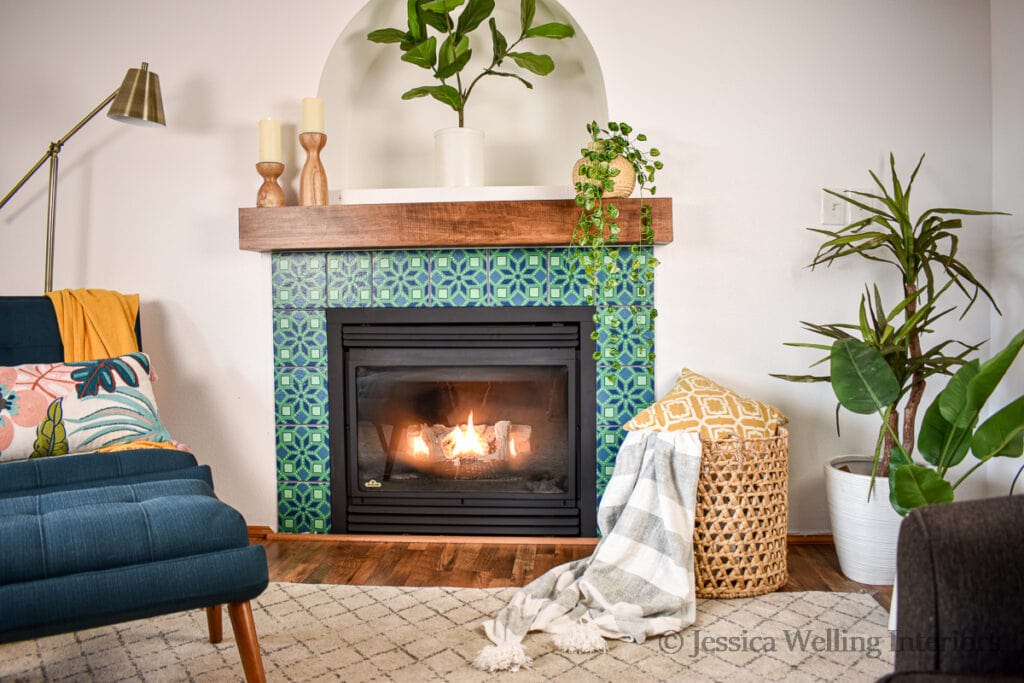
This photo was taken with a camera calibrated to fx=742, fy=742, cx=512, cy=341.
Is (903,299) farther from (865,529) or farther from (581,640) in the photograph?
(581,640)

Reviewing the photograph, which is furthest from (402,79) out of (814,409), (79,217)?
(814,409)

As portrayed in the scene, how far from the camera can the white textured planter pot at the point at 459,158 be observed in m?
2.54

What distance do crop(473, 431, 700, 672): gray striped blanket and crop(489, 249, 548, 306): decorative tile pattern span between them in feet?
2.08

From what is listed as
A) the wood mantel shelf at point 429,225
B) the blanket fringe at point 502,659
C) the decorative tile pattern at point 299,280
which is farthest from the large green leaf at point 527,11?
the blanket fringe at point 502,659

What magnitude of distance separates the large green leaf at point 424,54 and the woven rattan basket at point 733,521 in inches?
59.5

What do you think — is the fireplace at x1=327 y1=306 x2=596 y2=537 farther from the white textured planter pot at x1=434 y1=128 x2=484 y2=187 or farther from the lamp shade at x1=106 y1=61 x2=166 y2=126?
the lamp shade at x1=106 y1=61 x2=166 y2=126

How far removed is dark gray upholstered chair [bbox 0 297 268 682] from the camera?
126cm

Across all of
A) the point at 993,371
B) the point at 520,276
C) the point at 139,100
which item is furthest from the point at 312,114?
the point at 993,371

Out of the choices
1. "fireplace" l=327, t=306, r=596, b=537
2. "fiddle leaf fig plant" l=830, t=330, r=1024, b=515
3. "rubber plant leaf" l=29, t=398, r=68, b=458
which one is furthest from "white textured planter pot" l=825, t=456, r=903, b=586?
"rubber plant leaf" l=29, t=398, r=68, b=458

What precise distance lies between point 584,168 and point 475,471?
3.82 ft

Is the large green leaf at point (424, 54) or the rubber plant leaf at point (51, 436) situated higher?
the large green leaf at point (424, 54)

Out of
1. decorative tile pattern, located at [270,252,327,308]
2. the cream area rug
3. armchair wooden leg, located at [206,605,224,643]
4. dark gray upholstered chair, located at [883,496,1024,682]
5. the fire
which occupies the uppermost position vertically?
decorative tile pattern, located at [270,252,327,308]

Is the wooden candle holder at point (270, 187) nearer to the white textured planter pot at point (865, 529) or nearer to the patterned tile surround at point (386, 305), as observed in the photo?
the patterned tile surround at point (386, 305)

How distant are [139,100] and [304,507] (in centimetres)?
146
